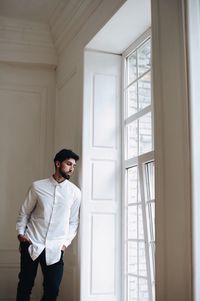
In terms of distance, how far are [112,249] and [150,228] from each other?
2.27 feet

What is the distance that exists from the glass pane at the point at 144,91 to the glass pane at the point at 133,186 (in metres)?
0.62

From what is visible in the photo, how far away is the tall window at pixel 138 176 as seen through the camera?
402 cm

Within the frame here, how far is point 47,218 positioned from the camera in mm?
4188

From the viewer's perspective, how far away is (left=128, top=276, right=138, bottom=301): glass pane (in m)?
4.27

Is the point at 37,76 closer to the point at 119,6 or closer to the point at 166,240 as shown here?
the point at 119,6

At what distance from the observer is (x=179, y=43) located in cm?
297

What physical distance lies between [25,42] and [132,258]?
285 cm

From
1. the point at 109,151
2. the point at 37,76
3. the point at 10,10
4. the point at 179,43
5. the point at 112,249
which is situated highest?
the point at 10,10

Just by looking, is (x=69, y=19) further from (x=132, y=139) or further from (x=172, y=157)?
(x=172, y=157)

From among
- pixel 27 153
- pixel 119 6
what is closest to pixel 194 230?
pixel 119 6

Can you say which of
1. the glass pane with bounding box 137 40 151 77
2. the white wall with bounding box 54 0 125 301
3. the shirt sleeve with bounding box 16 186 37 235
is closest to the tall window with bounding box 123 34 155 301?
the glass pane with bounding box 137 40 151 77

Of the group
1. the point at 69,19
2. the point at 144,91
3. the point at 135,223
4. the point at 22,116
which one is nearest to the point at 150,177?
the point at 135,223

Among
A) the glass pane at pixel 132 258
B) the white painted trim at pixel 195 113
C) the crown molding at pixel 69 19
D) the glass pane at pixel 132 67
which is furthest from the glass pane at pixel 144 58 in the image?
the glass pane at pixel 132 258

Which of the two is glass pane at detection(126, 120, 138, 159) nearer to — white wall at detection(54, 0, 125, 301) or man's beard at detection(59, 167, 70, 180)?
white wall at detection(54, 0, 125, 301)
